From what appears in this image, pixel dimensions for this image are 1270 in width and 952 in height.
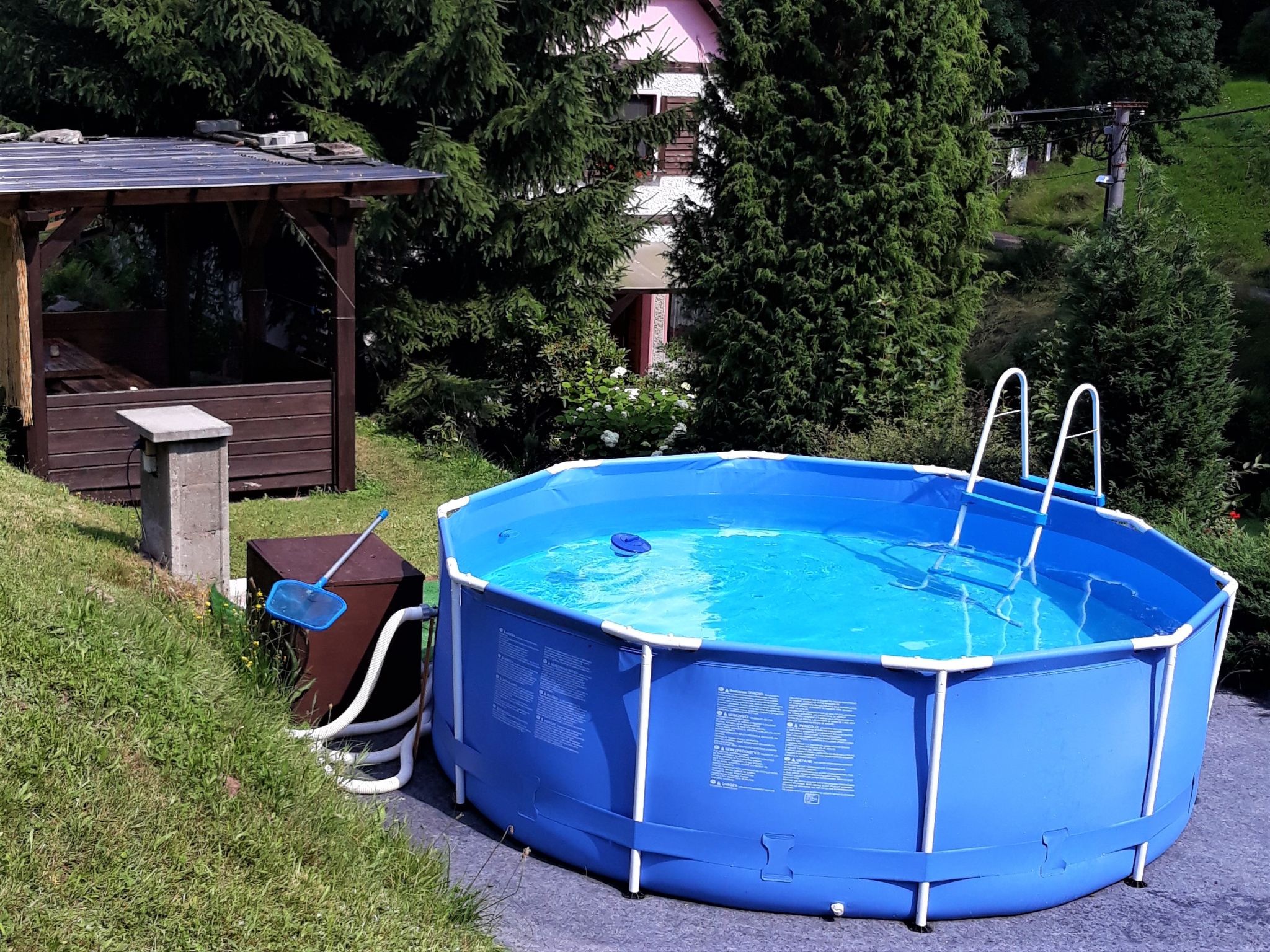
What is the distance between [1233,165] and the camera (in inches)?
1494

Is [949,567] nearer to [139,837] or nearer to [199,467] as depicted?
[199,467]

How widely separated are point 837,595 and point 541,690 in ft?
15.2

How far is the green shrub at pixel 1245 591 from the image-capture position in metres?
10.0

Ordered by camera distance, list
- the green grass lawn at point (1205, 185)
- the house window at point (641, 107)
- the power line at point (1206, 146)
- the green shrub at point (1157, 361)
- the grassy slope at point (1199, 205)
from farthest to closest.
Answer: the power line at point (1206, 146)
the green grass lawn at point (1205, 185)
the house window at point (641, 107)
the grassy slope at point (1199, 205)
the green shrub at point (1157, 361)

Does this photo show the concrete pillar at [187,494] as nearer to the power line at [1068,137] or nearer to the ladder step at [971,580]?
the ladder step at [971,580]

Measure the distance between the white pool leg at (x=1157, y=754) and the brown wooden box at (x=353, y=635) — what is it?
14.3 ft

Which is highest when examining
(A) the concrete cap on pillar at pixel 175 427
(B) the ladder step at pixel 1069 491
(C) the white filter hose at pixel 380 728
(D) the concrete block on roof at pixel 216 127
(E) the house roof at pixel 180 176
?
(D) the concrete block on roof at pixel 216 127

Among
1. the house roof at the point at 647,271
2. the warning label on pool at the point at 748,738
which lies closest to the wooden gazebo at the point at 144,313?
the warning label on pool at the point at 748,738

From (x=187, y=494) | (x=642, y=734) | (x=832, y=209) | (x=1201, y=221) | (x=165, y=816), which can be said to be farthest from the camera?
(x=1201, y=221)

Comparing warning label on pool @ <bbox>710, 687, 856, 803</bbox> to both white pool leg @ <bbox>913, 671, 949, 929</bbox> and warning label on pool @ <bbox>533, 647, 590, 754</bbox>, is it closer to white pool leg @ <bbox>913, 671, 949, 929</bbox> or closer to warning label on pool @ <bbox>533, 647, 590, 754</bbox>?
white pool leg @ <bbox>913, 671, 949, 929</bbox>

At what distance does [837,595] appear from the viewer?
10953 mm

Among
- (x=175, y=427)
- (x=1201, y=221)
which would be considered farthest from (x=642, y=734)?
(x=1201, y=221)

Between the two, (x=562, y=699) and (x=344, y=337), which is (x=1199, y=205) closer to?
(x=344, y=337)

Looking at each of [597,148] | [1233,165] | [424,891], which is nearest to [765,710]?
[424,891]
